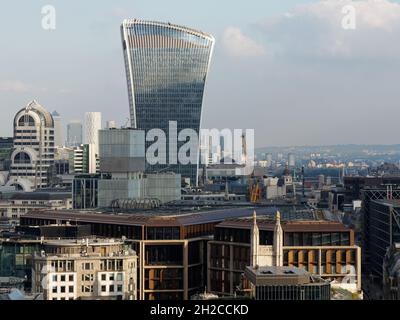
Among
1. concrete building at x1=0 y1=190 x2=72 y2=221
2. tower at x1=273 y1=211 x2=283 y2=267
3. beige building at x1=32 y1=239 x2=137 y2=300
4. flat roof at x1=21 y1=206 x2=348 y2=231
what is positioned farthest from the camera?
concrete building at x1=0 y1=190 x2=72 y2=221

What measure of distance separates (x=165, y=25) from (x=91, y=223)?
69.6m

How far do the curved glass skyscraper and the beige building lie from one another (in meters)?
77.6

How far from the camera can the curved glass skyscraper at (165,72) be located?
388ft

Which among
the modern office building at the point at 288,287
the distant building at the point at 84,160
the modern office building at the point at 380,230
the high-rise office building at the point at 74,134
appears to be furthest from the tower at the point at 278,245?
the high-rise office building at the point at 74,134

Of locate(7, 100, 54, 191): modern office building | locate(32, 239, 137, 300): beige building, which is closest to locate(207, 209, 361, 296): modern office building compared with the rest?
locate(32, 239, 137, 300): beige building

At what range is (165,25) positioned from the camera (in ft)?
386

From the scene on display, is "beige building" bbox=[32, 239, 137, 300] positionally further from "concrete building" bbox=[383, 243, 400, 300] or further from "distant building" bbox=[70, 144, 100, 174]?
"distant building" bbox=[70, 144, 100, 174]

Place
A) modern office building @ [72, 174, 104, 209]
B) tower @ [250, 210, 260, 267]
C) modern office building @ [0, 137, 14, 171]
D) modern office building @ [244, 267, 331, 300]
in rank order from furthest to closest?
1. modern office building @ [0, 137, 14, 171]
2. modern office building @ [72, 174, 104, 209]
3. tower @ [250, 210, 260, 267]
4. modern office building @ [244, 267, 331, 300]

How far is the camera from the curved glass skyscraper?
11838cm

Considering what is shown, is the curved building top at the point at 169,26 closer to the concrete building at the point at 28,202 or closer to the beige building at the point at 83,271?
the concrete building at the point at 28,202

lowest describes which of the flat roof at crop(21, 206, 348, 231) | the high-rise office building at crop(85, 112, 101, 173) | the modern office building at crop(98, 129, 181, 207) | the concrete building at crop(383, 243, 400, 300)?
the concrete building at crop(383, 243, 400, 300)

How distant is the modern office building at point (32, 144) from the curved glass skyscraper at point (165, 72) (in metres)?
13.0
